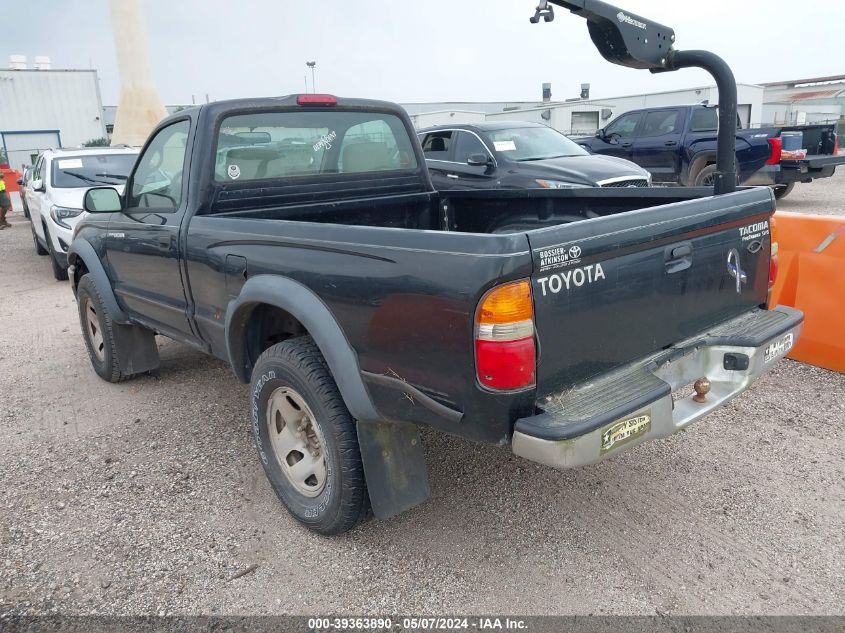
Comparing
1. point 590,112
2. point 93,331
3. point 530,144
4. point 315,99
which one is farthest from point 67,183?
point 590,112

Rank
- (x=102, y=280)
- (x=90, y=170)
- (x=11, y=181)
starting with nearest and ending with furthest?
(x=102, y=280) → (x=90, y=170) → (x=11, y=181)

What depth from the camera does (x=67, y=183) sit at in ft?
30.3

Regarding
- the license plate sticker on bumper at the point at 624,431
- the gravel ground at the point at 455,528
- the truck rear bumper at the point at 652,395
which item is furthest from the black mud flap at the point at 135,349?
the license plate sticker on bumper at the point at 624,431

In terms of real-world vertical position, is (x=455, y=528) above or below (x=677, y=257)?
below

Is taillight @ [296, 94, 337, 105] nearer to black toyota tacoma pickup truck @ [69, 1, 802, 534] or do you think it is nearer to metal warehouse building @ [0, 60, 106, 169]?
black toyota tacoma pickup truck @ [69, 1, 802, 534]

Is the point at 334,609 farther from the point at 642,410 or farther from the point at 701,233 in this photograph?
the point at 701,233

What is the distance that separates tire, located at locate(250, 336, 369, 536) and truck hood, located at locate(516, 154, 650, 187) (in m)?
5.86

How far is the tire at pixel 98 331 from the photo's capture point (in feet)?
15.3

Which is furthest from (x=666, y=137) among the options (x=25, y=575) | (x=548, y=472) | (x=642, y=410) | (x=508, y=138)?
(x=25, y=575)

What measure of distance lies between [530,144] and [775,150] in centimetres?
482

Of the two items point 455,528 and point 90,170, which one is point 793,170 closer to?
point 455,528

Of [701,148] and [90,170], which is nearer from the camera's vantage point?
[90,170]

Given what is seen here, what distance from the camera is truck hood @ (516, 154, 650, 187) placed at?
805cm

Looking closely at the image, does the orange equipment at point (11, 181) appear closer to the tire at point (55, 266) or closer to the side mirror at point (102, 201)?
the tire at point (55, 266)
